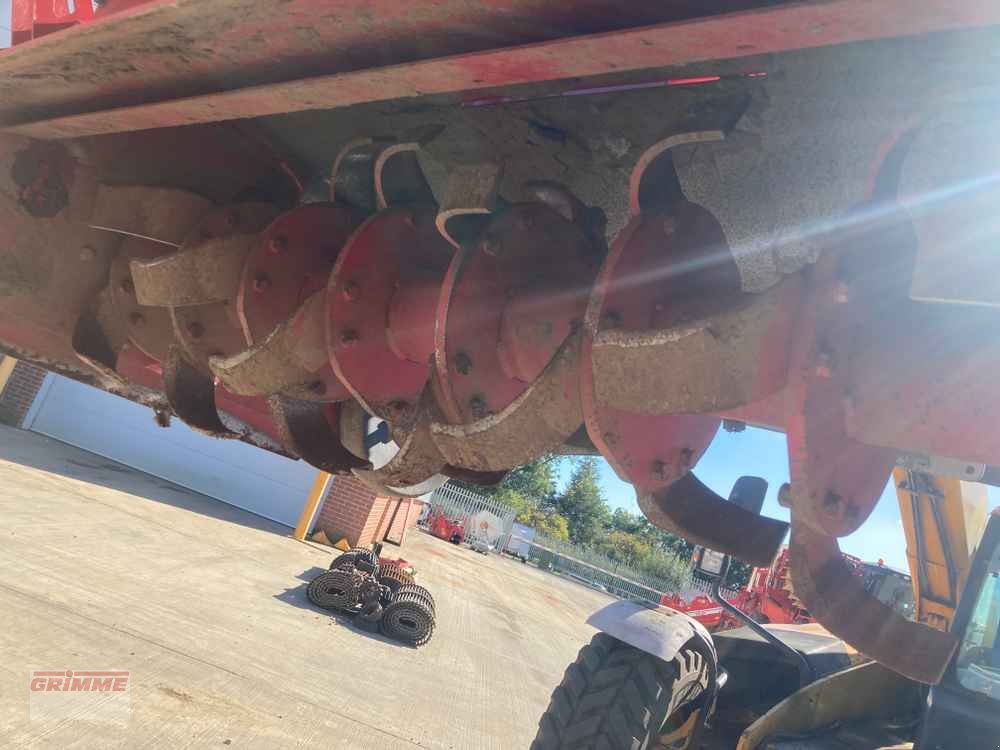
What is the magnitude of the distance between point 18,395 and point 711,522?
17077 millimetres

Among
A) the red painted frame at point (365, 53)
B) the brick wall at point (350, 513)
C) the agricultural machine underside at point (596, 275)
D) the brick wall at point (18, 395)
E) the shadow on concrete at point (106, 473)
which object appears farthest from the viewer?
the brick wall at point (18, 395)

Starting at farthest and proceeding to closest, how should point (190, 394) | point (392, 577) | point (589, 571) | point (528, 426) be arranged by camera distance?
point (589, 571), point (392, 577), point (190, 394), point (528, 426)

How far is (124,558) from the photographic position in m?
7.36

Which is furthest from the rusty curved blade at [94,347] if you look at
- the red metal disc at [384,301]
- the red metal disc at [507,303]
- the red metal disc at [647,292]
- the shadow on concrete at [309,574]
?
the shadow on concrete at [309,574]

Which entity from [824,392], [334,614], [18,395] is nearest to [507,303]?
[824,392]

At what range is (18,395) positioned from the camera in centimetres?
1515

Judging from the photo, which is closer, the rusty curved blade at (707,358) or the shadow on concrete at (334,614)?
the rusty curved blade at (707,358)

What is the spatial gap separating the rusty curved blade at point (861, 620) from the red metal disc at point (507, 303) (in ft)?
1.69

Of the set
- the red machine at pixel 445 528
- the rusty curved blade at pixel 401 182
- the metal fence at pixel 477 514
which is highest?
the rusty curved blade at pixel 401 182

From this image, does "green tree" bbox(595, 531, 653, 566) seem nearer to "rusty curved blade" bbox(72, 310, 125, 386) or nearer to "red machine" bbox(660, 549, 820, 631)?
"red machine" bbox(660, 549, 820, 631)

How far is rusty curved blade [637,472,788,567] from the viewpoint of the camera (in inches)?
47.0

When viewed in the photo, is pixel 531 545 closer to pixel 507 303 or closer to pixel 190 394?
pixel 190 394

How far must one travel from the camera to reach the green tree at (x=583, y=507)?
189 ft

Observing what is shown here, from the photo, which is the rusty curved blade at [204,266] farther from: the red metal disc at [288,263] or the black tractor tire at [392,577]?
the black tractor tire at [392,577]
